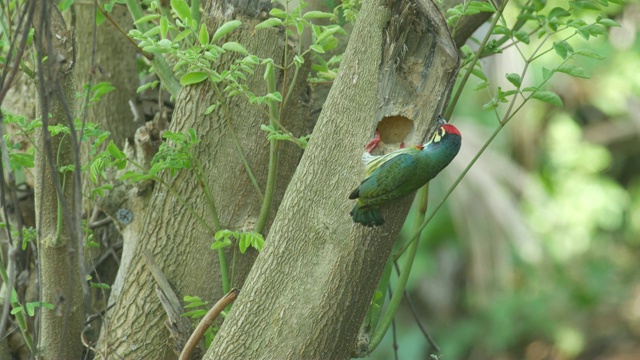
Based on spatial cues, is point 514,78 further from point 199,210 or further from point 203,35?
point 199,210

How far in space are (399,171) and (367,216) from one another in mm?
138

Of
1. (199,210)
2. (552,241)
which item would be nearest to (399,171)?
(199,210)

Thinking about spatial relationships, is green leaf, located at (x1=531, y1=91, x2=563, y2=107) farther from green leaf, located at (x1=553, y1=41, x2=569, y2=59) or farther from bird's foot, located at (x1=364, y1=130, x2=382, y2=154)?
bird's foot, located at (x1=364, y1=130, x2=382, y2=154)

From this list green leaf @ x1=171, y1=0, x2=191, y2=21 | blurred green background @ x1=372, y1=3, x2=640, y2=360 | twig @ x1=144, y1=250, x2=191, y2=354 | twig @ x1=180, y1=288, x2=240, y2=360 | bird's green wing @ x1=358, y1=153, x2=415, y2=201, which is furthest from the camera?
blurred green background @ x1=372, y1=3, x2=640, y2=360

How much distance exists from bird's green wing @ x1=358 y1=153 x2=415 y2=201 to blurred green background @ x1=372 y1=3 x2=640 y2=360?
4.28 meters

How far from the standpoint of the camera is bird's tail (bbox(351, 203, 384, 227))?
1.97 m

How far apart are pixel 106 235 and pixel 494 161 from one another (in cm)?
406

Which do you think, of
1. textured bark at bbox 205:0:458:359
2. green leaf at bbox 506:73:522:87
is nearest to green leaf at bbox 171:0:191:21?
textured bark at bbox 205:0:458:359

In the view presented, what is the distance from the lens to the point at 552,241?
6.82 m

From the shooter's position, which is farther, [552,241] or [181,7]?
[552,241]

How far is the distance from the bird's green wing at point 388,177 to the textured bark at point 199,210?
28.6 inches

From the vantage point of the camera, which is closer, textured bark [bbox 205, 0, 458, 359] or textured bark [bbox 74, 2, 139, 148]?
textured bark [bbox 205, 0, 458, 359]

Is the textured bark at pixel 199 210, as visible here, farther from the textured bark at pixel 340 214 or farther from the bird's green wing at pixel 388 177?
the bird's green wing at pixel 388 177

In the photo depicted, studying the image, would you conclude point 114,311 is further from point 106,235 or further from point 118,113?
point 118,113
